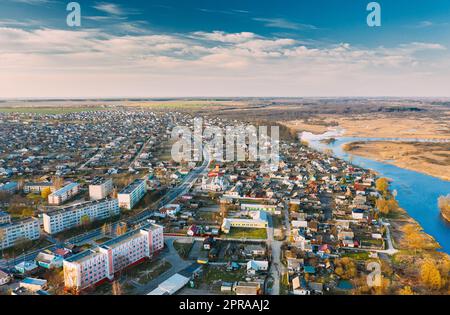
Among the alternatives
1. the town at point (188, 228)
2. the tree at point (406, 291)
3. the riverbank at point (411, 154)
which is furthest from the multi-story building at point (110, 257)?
the riverbank at point (411, 154)

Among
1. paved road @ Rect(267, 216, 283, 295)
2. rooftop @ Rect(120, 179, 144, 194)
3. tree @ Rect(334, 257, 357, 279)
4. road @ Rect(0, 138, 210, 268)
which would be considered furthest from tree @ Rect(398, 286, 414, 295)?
rooftop @ Rect(120, 179, 144, 194)

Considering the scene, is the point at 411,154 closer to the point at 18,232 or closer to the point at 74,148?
the point at 18,232

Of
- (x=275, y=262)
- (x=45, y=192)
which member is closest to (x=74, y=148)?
(x=45, y=192)

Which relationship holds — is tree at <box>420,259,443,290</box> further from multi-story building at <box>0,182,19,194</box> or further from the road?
multi-story building at <box>0,182,19,194</box>

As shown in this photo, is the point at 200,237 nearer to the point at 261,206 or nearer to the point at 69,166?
the point at 261,206

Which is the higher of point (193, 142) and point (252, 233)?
point (193, 142)
